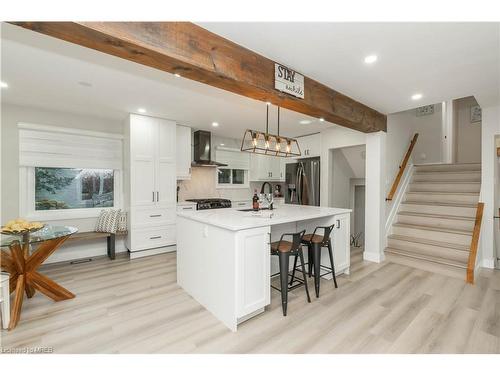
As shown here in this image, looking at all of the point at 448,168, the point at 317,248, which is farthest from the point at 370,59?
the point at 448,168

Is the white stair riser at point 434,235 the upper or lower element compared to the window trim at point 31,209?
lower

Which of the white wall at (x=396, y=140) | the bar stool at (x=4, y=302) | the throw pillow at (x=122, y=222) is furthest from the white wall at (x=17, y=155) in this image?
the white wall at (x=396, y=140)

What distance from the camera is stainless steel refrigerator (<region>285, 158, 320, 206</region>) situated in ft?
16.9

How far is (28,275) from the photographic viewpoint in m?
2.54

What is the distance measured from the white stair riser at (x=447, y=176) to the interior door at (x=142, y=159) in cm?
547

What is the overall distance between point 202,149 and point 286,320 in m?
3.76

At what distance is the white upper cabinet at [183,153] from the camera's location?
4.72 m

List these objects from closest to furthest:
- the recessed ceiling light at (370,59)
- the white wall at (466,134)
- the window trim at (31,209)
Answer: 1. the recessed ceiling light at (370,59)
2. the window trim at (31,209)
3. the white wall at (466,134)

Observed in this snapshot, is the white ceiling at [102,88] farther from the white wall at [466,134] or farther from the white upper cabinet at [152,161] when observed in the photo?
the white wall at [466,134]

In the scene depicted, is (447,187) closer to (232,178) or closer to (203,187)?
(232,178)

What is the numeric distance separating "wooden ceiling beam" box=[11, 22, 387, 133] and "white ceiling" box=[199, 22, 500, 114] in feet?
0.32
